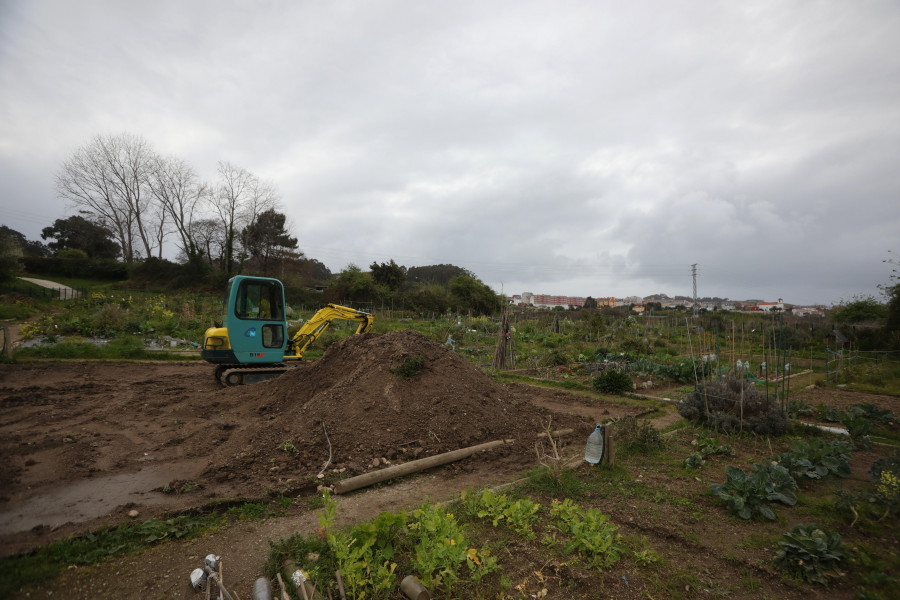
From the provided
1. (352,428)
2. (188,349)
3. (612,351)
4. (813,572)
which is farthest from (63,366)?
(612,351)

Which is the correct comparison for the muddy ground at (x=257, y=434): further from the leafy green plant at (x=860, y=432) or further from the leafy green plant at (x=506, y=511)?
the leafy green plant at (x=860, y=432)

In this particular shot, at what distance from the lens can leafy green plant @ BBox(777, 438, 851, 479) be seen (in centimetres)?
471

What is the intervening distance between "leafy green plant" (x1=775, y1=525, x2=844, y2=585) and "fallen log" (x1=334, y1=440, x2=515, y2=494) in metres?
3.45

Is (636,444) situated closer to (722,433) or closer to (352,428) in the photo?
(722,433)

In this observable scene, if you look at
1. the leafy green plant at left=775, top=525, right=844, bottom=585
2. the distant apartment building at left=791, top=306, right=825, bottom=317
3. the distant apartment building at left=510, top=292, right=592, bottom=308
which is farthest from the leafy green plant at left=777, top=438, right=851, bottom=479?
the distant apartment building at left=510, top=292, right=592, bottom=308

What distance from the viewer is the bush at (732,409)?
21.9ft

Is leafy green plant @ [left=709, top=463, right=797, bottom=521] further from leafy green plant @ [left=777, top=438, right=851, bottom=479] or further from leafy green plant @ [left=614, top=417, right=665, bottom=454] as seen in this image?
leafy green plant @ [left=614, top=417, right=665, bottom=454]

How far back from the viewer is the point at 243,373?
973 centimetres

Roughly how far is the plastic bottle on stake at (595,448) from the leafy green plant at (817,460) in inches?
84.3

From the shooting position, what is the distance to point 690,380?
11703mm

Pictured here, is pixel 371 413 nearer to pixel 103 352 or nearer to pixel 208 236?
pixel 103 352

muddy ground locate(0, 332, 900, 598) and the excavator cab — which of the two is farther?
the excavator cab

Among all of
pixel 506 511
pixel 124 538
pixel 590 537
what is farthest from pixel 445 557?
pixel 124 538

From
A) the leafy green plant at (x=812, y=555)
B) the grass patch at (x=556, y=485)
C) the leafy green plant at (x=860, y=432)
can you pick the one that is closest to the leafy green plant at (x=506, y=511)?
the grass patch at (x=556, y=485)
